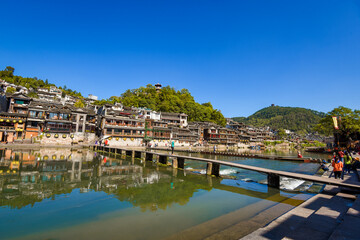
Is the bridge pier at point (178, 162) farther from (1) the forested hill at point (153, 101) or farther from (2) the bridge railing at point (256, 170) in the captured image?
(1) the forested hill at point (153, 101)

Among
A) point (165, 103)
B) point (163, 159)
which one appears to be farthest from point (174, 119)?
point (163, 159)

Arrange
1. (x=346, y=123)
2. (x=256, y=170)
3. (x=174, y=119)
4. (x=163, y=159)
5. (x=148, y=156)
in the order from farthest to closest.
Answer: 1. (x=174, y=119)
2. (x=346, y=123)
3. (x=148, y=156)
4. (x=163, y=159)
5. (x=256, y=170)

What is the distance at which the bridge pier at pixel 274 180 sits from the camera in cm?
1419

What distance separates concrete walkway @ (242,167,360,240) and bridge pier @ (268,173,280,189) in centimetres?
515

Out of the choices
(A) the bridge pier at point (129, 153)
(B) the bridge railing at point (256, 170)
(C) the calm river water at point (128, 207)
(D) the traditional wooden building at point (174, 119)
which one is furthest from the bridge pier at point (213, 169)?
(D) the traditional wooden building at point (174, 119)

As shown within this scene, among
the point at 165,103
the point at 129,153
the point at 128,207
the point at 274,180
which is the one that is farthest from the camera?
the point at 165,103

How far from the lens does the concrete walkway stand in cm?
522

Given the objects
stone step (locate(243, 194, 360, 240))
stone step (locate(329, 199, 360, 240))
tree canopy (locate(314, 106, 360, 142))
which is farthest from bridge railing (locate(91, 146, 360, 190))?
tree canopy (locate(314, 106, 360, 142))

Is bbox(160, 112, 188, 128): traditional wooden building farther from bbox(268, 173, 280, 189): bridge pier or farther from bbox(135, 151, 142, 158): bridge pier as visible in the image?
bbox(268, 173, 280, 189): bridge pier

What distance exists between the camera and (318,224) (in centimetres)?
612

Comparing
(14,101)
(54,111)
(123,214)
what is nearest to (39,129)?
(54,111)

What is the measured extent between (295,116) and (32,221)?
232 meters

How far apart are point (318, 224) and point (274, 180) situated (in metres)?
8.79

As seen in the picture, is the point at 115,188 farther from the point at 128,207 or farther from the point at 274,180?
the point at 274,180
